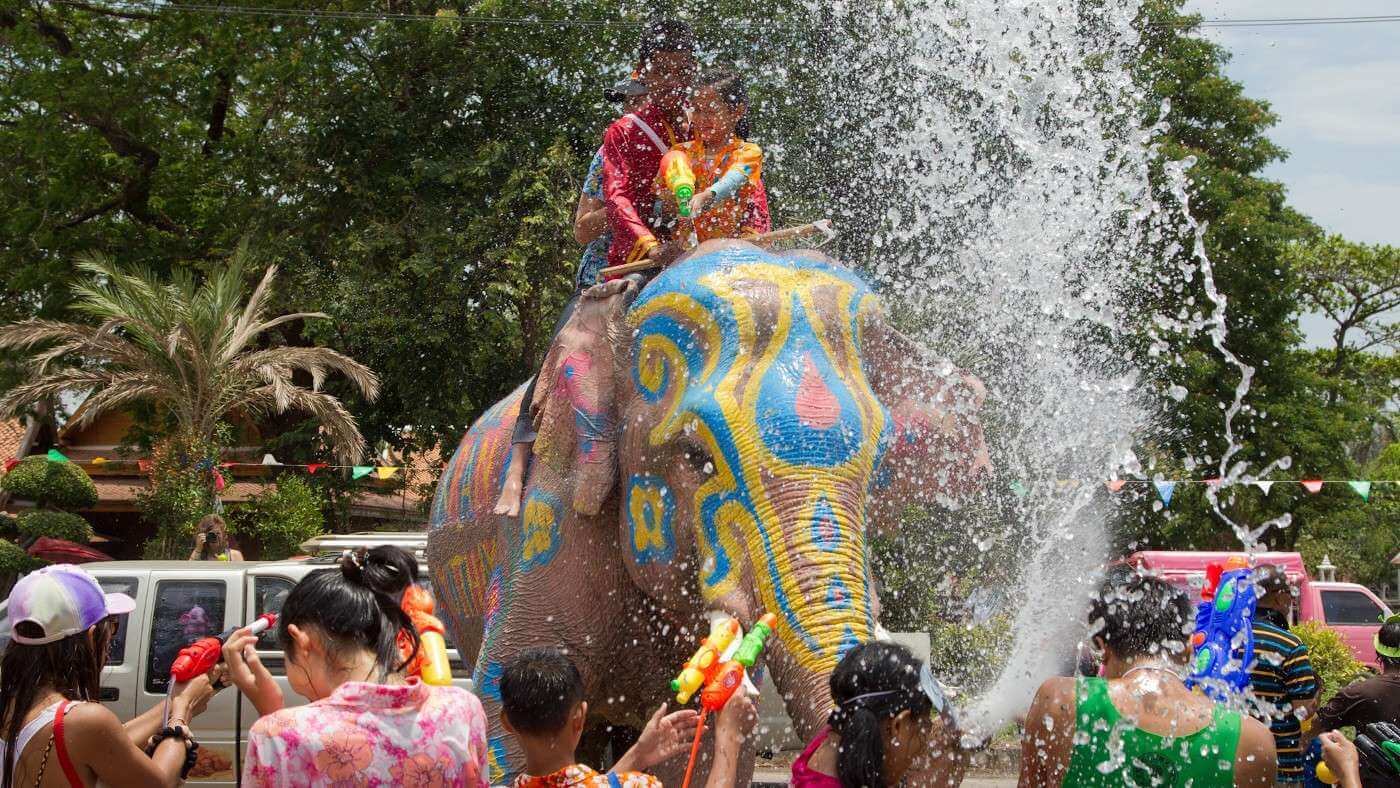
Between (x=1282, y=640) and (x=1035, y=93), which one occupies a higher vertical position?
(x=1035, y=93)

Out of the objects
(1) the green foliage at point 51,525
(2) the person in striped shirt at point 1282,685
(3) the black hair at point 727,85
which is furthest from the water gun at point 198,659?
(1) the green foliage at point 51,525

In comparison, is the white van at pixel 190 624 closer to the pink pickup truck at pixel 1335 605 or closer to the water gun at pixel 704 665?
the water gun at pixel 704 665

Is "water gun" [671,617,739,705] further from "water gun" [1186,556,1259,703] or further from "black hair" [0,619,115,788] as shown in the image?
"water gun" [1186,556,1259,703]

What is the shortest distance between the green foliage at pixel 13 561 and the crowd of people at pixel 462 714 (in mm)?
13731

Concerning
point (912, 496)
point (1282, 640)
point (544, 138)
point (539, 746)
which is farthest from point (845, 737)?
point (544, 138)

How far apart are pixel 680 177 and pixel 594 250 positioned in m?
0.87

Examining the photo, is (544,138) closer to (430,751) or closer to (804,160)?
(804,160)

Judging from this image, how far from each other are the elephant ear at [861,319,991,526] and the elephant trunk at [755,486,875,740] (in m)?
0.82

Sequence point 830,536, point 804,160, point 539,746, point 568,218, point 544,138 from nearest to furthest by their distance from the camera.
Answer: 1. point 539,746
2. point 830,536
3. point 804,160
4. point 568,218
5. point 544,138

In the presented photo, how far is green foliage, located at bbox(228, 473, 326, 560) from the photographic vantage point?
17125 millimetres

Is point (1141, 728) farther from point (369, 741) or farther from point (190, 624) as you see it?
point (190, 624)

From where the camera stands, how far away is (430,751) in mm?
3178

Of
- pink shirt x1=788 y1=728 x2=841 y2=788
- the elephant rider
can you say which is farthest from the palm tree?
pink shirt x1=788 y1=728 x2=841 y2=788

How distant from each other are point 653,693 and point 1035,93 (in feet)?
26.2
